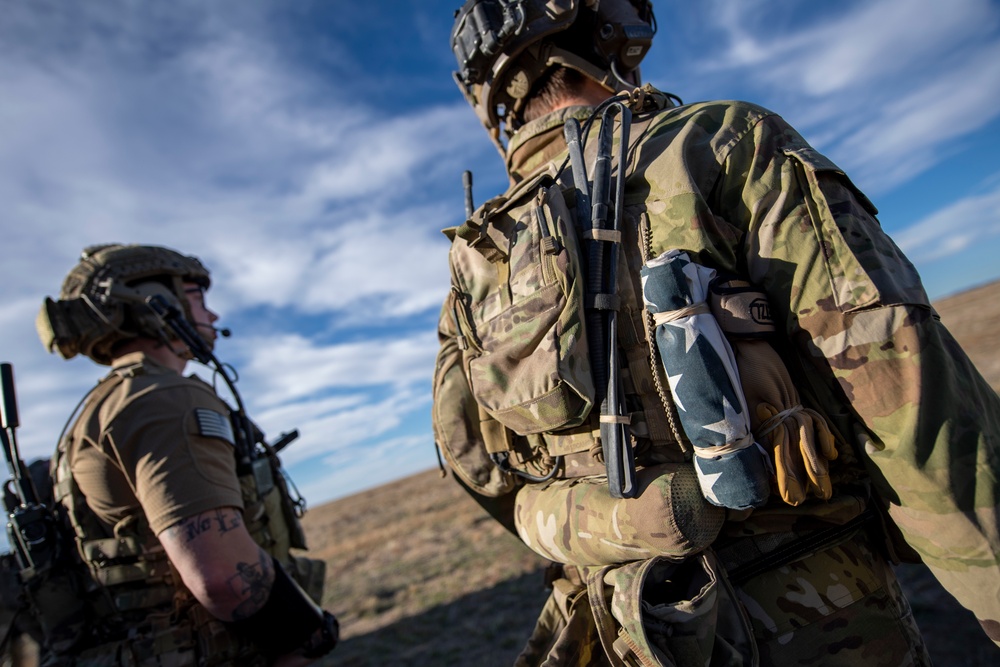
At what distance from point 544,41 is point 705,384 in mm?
1629

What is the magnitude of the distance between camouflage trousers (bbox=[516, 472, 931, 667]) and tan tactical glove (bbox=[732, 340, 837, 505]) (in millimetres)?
308

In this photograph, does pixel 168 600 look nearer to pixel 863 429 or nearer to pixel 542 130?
pixel 542 130

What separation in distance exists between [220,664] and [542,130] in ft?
10.6

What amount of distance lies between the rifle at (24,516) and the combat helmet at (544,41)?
3442 millimetres

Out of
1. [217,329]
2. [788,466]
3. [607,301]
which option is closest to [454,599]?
[217,329]

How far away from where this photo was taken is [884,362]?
1.41 m

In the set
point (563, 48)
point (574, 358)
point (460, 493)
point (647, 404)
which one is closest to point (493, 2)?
point (563, 48)

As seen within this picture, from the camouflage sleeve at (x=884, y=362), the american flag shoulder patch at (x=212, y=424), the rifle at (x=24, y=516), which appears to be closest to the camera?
the camouflage sleeve at (x=884, y=362)

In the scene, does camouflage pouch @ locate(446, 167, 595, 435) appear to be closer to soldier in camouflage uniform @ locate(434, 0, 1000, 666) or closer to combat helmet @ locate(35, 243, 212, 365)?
soldier in camouflage uniform @ locate(434, 0, 1000, 666)

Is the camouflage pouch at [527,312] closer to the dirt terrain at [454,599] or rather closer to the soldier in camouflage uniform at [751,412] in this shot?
the soldier in camouflage uniform at [751,412]

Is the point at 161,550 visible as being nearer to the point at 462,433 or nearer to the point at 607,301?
the point at 462,433

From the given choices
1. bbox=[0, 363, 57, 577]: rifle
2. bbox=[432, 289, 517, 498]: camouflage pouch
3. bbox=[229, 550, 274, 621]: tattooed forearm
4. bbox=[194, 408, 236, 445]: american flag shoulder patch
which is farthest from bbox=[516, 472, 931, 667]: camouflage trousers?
bbox=[0, 363, 57, 577]: rifle

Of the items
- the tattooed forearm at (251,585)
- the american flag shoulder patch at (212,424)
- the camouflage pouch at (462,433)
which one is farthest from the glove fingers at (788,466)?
the american flag shoulder patch at (212,424)

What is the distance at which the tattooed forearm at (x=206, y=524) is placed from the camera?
294 centimetres
